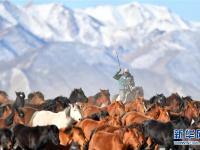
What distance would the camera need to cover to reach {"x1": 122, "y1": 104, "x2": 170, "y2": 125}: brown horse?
24000 mm

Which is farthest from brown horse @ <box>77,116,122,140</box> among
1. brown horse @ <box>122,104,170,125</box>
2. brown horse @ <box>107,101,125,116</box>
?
brown horse @ <box>107,101,125,116</box>

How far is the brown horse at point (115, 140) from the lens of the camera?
1847 centimetres

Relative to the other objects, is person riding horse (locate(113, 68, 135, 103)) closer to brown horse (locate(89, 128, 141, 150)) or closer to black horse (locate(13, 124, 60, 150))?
black horse (locate(13, 124, 60, 150))

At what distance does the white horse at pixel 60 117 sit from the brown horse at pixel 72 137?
2.38m

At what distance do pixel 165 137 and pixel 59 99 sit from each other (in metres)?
7.34

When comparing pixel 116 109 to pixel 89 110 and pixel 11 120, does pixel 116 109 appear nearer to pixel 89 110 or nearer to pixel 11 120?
pixel 89 110

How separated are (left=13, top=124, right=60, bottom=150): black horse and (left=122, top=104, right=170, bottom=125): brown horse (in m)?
4.17

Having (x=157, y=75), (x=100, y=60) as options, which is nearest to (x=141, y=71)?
(x=157, y=75)

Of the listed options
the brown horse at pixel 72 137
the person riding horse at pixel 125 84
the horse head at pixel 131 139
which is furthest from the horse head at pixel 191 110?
the horse head at pixel 131 139

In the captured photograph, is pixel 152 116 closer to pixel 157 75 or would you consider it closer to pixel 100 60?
pixel 157 75

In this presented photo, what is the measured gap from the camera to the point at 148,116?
80.0 ft

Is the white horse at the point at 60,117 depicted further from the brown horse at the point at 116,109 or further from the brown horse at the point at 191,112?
the brown horse at the point at 191,112

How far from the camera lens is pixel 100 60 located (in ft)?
595

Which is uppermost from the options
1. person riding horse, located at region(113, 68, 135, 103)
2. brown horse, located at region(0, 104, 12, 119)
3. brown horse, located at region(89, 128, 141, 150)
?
person riding horse, located at region(113, 68, 135, 103)
